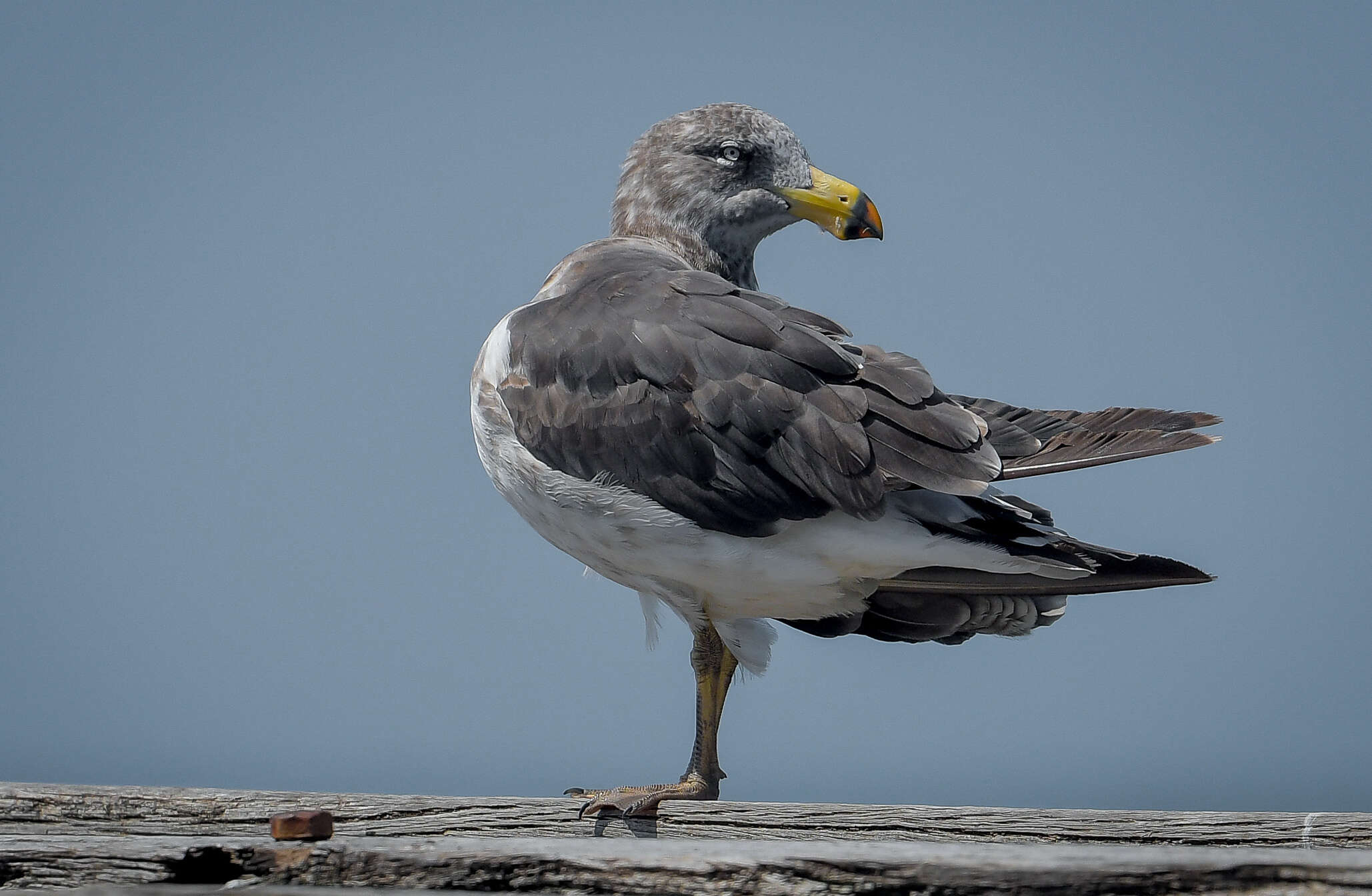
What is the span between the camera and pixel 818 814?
2.65m

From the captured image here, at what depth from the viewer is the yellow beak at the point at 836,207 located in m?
4.18

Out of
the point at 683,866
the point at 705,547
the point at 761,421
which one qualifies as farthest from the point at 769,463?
the point at 683,866

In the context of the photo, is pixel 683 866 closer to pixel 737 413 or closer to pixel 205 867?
pixel 205 867

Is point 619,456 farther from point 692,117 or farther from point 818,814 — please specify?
point 692,117

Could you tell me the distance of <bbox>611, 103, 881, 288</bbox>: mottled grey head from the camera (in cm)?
424

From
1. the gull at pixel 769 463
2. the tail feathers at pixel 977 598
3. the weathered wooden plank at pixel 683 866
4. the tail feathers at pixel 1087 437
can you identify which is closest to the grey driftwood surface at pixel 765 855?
the weathered wooden plank at pixel 683 866

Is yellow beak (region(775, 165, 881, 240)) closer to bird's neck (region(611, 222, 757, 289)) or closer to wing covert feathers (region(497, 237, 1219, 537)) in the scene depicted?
bird's neck (region(611, 222, 757, 289))

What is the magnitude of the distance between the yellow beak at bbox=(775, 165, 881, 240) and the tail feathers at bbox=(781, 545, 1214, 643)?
1229mm

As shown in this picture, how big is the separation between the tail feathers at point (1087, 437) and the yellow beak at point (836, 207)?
3.25 ft

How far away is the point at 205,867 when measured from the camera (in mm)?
1624

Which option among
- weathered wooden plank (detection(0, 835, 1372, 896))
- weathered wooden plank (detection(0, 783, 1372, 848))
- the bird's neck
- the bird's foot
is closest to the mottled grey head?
the bird's neck

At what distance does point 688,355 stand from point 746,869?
194cm

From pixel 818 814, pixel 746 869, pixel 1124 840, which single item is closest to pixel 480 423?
pixel 818 814

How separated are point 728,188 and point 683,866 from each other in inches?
121
